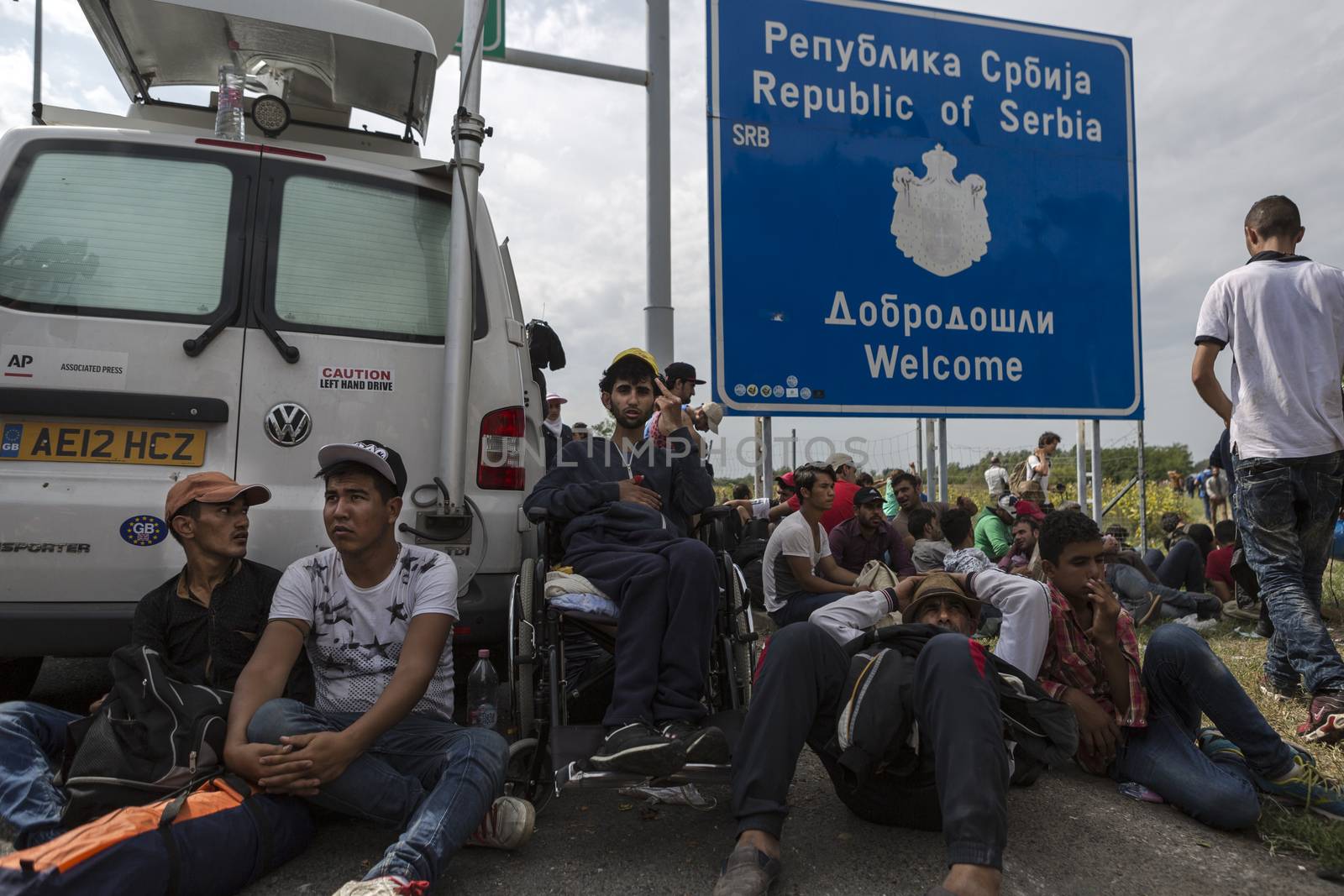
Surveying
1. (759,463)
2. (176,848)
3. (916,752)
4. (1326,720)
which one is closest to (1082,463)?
(759,463)

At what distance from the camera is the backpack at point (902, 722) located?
2424 mm

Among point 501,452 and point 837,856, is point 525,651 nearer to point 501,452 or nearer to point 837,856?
point 501,452

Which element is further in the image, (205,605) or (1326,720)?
(1326,720)

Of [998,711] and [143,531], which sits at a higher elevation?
[143,531]

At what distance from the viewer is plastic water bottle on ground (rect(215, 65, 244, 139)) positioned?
11.5 feet

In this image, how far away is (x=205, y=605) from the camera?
8.98ft

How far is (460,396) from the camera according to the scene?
3242 mm

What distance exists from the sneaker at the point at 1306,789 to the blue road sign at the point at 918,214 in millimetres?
3320

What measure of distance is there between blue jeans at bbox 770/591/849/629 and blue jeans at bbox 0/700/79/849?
12.1 feet

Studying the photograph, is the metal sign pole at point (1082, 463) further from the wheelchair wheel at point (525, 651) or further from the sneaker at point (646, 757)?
the sneaker at point (646, 757)

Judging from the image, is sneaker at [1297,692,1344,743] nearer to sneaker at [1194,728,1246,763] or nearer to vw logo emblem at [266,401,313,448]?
sneaker at [1194,728,1246,763]

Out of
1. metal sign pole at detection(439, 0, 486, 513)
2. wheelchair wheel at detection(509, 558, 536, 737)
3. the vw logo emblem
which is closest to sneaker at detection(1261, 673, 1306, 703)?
wheelchair wheel at detection(509, 558, 536, 737)

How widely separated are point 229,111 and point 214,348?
3.67ft

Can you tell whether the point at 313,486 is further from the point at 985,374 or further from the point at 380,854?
the point at 985,374
